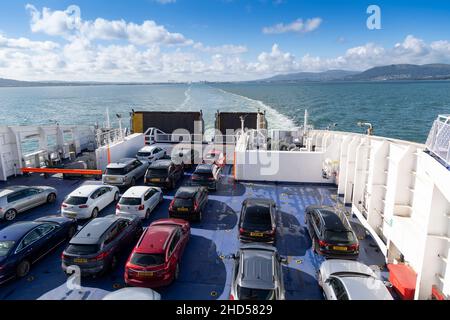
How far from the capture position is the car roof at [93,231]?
9.27 m

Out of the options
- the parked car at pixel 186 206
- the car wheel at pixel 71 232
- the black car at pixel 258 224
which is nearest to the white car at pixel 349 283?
the black car at pixel 258 224

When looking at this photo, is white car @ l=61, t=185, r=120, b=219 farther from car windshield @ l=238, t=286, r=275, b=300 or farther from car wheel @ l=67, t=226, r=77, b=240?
car windshield @ l=238, t=286, r=275, b=300

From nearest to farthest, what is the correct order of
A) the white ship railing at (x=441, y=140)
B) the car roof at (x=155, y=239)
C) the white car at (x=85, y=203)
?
the white ship railing at (x=441, y=140) < the car roof at (x=155, y=239) < the white car at (x=85, y=203)

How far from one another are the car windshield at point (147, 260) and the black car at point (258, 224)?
342 centimetres

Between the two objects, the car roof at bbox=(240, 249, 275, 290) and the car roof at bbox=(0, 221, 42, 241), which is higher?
the car roof at bbox=(0, 221, 42, 241)

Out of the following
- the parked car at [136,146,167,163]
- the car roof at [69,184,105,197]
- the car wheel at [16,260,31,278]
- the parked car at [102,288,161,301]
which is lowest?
the car wheel at [16,260,31,278]

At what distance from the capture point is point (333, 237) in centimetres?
1032

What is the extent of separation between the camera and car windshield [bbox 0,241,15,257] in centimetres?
899

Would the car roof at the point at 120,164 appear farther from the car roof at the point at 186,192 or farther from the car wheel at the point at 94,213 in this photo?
the car roof at the point at 186,192

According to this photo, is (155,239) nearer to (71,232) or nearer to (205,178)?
(71,232)

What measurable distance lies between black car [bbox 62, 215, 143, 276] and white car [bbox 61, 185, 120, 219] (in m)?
2.90

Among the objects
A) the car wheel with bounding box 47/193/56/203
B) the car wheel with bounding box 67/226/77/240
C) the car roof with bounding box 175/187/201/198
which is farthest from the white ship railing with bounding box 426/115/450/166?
the car wheel with bounding box 47/193/56/203

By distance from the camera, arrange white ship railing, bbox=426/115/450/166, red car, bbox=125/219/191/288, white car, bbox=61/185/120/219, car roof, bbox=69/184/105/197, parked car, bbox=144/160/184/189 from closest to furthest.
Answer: white ship railing, bbox=426/115/450/166
red car, bbox=125/219/191/288
white car, bbox=61/185/120/219
car roof, bbox=69/184/105/197
parked car, bbox=144/160/184/189

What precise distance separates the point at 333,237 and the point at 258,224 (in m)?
2.60
